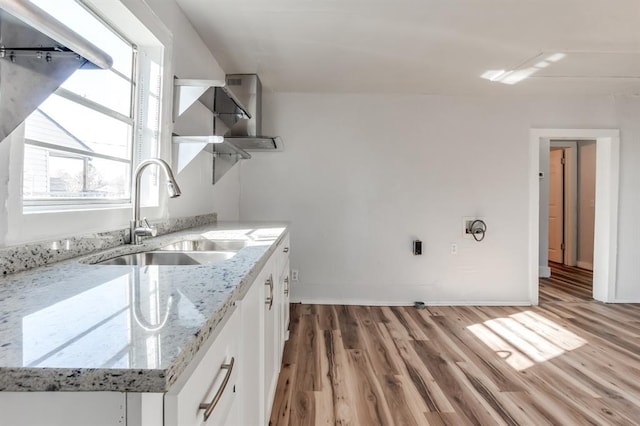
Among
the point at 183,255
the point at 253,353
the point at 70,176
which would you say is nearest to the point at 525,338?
the point at 253,353

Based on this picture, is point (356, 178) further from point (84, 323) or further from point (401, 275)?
point (84, 323)

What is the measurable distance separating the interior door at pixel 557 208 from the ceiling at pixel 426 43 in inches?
103

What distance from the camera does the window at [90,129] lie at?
110cm

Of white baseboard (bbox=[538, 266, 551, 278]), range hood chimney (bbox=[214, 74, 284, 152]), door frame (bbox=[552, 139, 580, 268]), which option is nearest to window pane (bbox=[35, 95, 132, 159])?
range hood chimney (bbox=[214, 74, 284, 152])

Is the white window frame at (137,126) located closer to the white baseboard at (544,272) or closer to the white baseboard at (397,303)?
the white baseboard at (397,303)

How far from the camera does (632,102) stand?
3.46 meters

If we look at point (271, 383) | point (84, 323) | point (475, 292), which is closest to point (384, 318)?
point (475, 292)

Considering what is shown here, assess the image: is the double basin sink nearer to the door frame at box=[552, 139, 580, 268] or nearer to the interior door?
the door frame at box=[552, 139, 580, 268]

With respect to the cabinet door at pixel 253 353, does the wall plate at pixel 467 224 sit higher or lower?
higher

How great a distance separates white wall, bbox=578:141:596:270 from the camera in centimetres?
514

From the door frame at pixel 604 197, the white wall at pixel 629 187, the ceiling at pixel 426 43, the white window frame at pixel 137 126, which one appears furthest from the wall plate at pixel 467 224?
the white window frame at pixel 137 126

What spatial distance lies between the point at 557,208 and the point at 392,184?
4.01 m

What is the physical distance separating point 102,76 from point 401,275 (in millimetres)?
2938

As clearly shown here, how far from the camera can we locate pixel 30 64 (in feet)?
2.75
